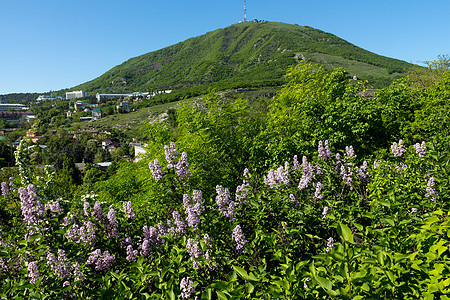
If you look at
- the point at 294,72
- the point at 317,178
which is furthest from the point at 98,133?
the point at 317,178

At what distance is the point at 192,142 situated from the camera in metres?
8.36

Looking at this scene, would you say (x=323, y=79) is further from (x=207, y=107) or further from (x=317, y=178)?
(x=317, y=178)

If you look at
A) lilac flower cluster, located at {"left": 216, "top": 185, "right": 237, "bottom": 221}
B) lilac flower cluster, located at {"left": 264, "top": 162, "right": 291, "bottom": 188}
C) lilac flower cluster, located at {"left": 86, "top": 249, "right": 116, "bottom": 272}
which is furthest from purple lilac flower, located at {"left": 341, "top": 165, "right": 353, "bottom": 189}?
lilac flower cluster, located at {"left": 86, "top": 249, "right": 116, "bottom": 272}

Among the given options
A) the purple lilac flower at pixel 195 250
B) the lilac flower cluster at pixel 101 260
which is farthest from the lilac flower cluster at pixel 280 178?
the lilac flower cluster at pixel 101 260

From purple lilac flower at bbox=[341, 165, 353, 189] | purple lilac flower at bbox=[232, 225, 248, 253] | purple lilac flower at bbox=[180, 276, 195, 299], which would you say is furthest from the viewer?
purple lilac flower at bbox=[341, 165, 353, 189]

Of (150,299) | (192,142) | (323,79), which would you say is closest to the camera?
(150,299)

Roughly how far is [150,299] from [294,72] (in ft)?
46.7

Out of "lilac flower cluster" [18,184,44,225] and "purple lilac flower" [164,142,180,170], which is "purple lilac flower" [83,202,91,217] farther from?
"purple lilac flower" [164,142,180,170]

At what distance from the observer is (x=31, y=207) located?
3.12 metres

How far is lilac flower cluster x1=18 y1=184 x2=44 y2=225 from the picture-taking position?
122 inches

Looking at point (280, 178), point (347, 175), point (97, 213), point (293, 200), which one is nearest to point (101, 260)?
point (97, 213)

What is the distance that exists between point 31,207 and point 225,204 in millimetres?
2422

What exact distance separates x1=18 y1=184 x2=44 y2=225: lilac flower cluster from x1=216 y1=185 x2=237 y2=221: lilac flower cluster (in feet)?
7.17

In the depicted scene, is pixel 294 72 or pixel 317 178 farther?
pixel 294 72
